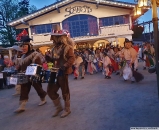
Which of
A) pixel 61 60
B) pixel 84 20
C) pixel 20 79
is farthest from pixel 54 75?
pixel 84 20

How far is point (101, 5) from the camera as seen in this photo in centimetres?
2128

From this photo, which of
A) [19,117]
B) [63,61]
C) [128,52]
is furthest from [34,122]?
[128,52]

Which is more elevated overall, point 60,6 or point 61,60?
point 60,6

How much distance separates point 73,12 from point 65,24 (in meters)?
1.52

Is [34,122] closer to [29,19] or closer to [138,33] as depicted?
[29,19]

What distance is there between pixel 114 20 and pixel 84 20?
318 cm

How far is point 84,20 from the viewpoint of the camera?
21688 millimetres

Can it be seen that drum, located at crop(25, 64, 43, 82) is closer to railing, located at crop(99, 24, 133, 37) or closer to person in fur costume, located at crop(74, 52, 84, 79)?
person in fur costume, located at crop(74, 52, 84, 79)

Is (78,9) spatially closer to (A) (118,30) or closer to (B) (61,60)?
(A) (118,30)

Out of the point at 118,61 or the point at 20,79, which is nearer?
the point at 20,79

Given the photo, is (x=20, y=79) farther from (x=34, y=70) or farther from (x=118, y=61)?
(x=118, y=61)

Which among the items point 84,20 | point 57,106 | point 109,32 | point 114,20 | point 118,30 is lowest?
point 57,106

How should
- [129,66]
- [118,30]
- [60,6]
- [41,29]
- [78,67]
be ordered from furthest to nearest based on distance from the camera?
[41,29]
[60,6]
[118,30]
[78,67]
[129,66]

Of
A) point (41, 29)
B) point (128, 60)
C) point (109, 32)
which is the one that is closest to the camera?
point (128, 60)
